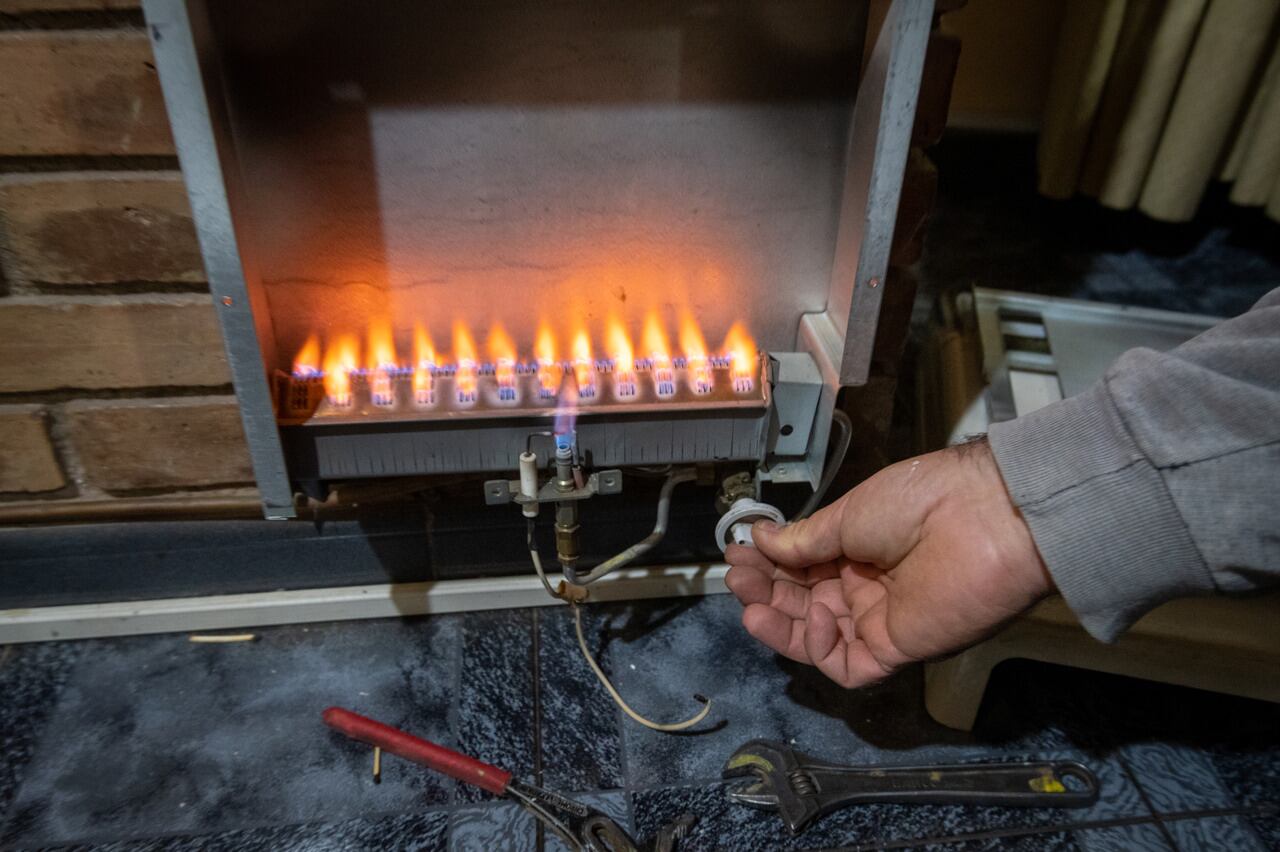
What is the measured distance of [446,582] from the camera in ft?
3.48

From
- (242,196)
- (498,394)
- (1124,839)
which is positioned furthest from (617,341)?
(1124,839)

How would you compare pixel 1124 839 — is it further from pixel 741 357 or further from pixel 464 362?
pixel 464 362

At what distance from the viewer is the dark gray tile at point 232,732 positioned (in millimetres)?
841

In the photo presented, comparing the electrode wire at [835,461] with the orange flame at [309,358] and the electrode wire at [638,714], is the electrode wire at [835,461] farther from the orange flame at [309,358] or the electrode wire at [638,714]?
the orange flame at [309,358]

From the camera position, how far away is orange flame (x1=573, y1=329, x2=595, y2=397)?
81cm

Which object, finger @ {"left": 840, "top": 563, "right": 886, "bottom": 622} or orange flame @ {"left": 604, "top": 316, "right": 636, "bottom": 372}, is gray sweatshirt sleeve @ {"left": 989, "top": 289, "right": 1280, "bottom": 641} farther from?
orange flame @ {"left": 604, "top": 316, "right": 636, "bottom": 372}

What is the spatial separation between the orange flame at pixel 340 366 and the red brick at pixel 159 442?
0.51ft

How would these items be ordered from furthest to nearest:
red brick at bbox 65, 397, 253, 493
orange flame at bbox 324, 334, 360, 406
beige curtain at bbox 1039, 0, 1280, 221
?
1. beige curtain at bbox 1039, 0, 1280, 221
2. red brick at bbox 65, 397, 253, 493
3. orange flame at bbox 324, 334, 360, 406

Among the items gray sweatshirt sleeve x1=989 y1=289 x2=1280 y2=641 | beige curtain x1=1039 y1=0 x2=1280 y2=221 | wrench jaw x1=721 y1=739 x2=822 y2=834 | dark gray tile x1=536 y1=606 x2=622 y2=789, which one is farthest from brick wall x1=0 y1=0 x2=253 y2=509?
beige curtain x1=1039 y1=0 x2=1280 y2=221

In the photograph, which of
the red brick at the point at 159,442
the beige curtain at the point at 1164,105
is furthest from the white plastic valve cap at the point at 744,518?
the beige curtain at the point at 1164,105

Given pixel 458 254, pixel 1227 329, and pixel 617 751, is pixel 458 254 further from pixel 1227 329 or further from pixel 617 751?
pixel 1227 329

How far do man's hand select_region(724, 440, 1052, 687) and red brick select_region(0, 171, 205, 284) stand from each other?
0.63m

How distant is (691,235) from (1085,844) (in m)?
0.72

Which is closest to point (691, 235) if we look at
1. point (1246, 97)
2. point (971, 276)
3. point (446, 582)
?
point (446, 582)
